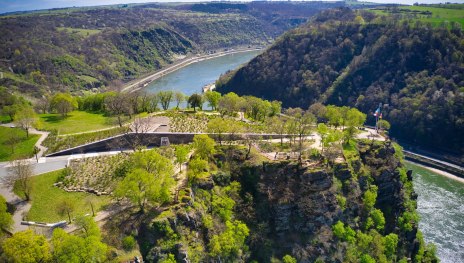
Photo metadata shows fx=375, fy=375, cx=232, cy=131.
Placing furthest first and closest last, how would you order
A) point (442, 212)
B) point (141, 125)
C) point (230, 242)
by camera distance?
point (442, 212) < point (141, 125) < point (230, 242)

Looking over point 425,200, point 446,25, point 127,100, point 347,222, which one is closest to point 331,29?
point 446,25

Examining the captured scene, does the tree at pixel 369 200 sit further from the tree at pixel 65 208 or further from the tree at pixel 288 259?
the tree at pixel 65 208

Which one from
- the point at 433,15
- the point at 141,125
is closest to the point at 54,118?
the point at 141,125

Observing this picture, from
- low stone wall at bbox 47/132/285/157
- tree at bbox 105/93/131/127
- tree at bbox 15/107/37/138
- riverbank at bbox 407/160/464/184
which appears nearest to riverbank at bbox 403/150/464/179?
riverbank at bbox 407/160/464/184

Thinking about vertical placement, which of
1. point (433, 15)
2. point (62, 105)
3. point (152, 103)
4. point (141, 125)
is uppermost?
point (433, 15)

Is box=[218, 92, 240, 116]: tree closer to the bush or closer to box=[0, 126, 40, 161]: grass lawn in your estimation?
box=[0, 126, 40, 161]: grass lawn

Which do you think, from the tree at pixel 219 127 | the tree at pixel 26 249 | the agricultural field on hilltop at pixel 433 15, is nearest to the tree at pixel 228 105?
the tree at pixel 219 127

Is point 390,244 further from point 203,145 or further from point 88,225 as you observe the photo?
point 88,225
